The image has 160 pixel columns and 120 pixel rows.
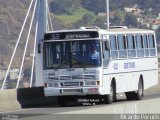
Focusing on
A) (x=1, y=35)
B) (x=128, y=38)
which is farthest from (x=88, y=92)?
(x=1, y=35)

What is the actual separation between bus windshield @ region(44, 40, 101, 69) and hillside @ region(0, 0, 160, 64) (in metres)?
54.3

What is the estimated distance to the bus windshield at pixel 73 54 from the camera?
29266mm

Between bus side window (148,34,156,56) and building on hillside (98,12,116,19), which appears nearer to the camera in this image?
bus side window (148,34,156,56)

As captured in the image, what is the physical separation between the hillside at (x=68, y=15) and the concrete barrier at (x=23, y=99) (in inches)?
2042

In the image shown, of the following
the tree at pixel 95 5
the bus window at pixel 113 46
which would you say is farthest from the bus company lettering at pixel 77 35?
the tree at pixel 95 5

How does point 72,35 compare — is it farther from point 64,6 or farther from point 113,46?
point 64,6

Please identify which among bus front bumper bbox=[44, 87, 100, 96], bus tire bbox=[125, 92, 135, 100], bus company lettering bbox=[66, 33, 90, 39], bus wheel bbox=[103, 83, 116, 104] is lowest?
bus tire bbox=[125, 92, 135, 100]

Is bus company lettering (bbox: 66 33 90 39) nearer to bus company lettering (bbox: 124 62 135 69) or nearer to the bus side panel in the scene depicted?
the bus side panel

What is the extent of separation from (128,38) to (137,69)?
1634 mm

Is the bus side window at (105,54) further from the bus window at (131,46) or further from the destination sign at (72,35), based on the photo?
the bus window at (131,46)

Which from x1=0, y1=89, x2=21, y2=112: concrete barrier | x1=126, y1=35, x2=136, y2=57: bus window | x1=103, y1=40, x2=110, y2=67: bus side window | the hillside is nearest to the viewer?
x1=0, y1=89, x2=21, y2=112: concrete barrier

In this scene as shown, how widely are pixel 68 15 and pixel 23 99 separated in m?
109

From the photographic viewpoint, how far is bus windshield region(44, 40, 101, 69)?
2927 cm

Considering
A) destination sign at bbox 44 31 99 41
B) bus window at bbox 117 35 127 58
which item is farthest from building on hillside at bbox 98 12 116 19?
destination sign at bbox 44 31 99 41
